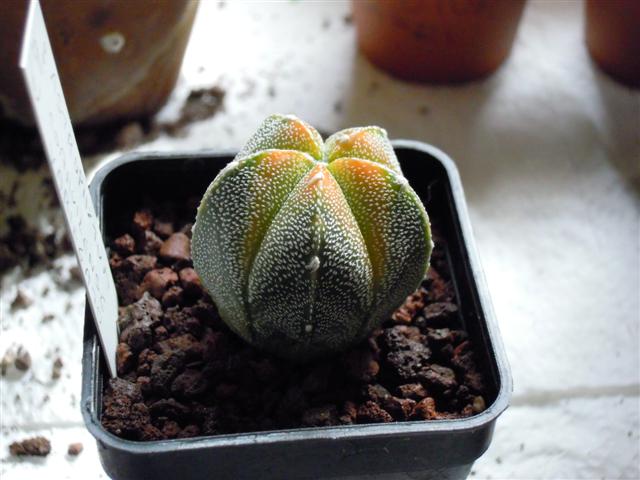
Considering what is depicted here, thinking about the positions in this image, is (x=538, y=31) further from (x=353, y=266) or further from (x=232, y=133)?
(x=353, y=266)

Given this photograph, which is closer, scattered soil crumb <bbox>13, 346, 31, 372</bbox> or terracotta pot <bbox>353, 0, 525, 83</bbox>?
scattered soil crumb <bbox>13, 346, 31, 372</bbox>

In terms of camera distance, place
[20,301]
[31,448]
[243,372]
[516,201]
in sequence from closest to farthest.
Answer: [243,372] → [31,448] → [20,301] → [516,201]

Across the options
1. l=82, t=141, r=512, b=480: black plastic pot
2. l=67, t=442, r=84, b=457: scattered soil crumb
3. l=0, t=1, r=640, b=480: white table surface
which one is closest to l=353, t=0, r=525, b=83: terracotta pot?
l=0, t=1, r=640, b=480: white table surface

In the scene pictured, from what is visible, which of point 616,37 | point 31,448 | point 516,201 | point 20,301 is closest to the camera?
point 31,448

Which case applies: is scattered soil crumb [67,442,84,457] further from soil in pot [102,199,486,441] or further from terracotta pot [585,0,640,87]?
terracotta pot [585,0,640,87]

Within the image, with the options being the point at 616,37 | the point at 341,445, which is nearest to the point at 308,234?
the point at 341,445

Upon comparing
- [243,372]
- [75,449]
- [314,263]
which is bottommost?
[75,449]

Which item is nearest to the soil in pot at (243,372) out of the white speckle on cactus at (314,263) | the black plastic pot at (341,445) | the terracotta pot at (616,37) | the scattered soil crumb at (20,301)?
the black plastic pot at (341,445)

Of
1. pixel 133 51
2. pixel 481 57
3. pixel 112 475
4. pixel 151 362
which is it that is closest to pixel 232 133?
pixel 133 51

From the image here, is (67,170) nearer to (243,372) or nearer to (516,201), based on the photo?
(243,372)
